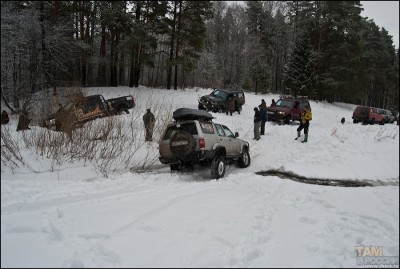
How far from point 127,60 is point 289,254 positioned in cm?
2688

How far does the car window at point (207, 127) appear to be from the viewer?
10.0 metres

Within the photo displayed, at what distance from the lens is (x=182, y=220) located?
5.38 meters

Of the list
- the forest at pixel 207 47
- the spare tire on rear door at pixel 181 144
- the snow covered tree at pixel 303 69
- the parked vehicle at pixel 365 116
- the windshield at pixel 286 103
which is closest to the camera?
the spare tire on rear door at pixel 181 144

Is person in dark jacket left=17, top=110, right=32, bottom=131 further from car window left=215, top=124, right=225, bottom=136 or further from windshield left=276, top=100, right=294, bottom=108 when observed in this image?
windshield left=276, top=100, right=294, bottom=108

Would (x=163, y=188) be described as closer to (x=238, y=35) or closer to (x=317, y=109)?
(x=317, y=109)

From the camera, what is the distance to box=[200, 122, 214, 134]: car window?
32.9 ft

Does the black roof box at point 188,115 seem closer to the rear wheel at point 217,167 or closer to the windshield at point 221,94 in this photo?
the rear wheel at point 217,167

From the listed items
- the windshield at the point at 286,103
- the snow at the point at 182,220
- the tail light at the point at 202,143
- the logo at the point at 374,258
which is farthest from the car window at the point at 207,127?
the windshield at the point at 286,103

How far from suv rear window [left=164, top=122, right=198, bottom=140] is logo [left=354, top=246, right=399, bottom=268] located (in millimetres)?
6021

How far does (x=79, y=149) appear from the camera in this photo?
9477 millimetres

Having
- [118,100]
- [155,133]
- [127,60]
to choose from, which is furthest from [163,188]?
[127,60]

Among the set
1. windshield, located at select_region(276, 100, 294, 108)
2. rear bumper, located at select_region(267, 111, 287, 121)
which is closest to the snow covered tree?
windshield, located at select_region(276, 100, 294, 108)

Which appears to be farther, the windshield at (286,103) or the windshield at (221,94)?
the windshield at (221,94)

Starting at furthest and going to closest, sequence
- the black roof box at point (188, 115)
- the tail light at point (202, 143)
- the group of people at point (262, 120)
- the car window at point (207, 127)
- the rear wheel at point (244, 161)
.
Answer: the group of people at point (262, 120) → the rear wheel at point (244, 161) → the black roof box at point (188, 115) → the car window at point (207, 127) → the tail light at point (202, 143)
